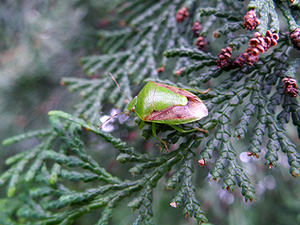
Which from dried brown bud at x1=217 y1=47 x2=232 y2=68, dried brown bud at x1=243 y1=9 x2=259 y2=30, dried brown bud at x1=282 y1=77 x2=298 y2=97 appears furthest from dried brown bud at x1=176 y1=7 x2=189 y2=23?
dried brown bud at x1=282 y1=77 x2=298 y2=97

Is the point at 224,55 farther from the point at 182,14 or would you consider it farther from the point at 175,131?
A: the point at 182,14

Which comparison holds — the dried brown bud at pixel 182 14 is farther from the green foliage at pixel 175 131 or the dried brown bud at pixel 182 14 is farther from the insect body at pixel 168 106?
the insect body at pixel 168 106

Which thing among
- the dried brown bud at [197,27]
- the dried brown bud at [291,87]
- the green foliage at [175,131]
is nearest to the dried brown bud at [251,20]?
the green foliage at [175,131]

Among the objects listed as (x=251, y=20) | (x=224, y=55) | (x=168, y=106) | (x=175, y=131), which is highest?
(x=251, y=20)

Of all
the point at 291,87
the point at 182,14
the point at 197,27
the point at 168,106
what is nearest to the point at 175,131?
the point at 168,106

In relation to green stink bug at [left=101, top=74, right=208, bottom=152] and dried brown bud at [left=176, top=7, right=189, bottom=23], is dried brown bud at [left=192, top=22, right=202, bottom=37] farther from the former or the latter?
green stink bug at [left=101, top=74, right=208, bottom=152]

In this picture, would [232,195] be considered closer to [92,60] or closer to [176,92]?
[176,92]
